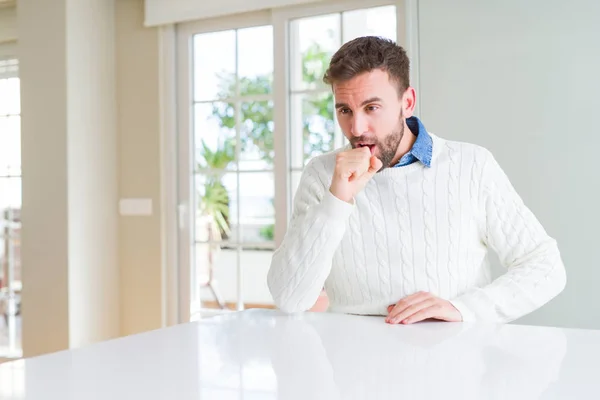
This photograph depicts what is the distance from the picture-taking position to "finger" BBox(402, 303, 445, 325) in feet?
4.31

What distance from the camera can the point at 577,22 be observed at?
248 cm

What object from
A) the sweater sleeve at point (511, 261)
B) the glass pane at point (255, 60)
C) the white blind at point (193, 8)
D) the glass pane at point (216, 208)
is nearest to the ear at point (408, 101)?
the sweater sleeve at point (511, 261)

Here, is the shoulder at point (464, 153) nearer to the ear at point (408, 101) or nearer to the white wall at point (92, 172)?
the ear at point (408, 101)

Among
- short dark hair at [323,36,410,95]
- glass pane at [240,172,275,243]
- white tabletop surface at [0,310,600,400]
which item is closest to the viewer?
white tabletop surface at [0,310,600,400]

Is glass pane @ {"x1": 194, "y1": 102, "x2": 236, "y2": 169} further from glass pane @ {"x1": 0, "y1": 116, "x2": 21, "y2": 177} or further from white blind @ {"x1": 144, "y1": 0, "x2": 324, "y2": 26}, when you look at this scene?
glass pane @ {"x1": 0, "y1": 116, "x2": 21, "y2": 177}

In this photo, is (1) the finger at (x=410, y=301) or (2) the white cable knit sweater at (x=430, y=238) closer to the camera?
(1) the finger at (x=410, y=301)

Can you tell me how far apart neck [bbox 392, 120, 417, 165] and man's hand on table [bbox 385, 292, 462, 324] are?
1.92ft

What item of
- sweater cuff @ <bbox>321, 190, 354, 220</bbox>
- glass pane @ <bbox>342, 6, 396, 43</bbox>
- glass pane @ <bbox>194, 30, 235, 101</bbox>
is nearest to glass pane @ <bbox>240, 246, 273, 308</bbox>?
glass pane @ <bbox>194, 30, 235, 101</bbox>

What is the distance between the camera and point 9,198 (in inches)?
174

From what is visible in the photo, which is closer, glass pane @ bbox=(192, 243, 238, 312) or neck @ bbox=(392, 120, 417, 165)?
neck @ bbox=(392, 120, 417, 165)

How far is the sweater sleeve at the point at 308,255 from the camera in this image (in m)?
1.54

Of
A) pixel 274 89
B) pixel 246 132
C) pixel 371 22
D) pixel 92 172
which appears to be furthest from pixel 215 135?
pixel 371 22

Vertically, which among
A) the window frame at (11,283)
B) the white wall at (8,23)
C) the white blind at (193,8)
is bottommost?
the window frame at (11,283)

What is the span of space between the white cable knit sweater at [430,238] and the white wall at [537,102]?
813 millimetres
